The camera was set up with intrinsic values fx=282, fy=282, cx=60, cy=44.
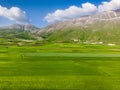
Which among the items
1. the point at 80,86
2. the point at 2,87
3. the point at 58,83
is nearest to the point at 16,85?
the point at 2,87

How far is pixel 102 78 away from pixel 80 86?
7.54 meters

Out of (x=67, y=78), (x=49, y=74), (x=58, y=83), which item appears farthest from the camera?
(x=49, y=74)

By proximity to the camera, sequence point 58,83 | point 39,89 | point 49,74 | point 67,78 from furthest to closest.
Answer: point 49,74 < point 67,78 < point 58,83 < point 39,89

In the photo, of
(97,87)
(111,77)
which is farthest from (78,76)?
(97,87)

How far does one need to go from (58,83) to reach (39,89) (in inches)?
167

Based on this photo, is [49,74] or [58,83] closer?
[58,83]

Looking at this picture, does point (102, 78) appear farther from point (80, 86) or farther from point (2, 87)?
point (2, 87)

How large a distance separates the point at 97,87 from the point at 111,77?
332 inches

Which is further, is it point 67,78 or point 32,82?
point 67,78

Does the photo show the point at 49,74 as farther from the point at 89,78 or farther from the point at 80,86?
the point at 80,86

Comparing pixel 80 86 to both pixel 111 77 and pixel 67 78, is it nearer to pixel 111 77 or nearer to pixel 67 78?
pixel 67 78

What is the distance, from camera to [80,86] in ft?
119

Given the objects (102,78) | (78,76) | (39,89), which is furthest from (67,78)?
(39,89)

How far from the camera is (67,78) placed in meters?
41.8
